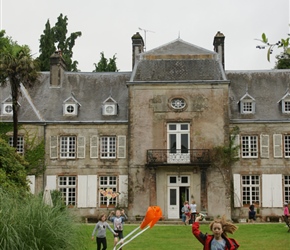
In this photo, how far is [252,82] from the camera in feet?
123

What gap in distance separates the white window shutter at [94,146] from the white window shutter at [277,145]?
10.0 metres

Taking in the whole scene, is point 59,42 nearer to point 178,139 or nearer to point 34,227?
point 178,139

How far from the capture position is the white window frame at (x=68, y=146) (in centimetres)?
3519

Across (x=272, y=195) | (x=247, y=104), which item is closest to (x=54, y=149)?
(x=247, y=104)

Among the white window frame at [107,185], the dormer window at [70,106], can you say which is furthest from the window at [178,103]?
the dormer window at [70,106]

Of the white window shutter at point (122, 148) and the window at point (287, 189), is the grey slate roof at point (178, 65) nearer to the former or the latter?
the white window shutter at point (122, 148)

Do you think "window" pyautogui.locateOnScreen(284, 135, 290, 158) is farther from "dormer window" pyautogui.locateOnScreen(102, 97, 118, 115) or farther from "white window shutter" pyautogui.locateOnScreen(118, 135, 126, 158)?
"dormer window" pyautogui.locateOnScreen(102, 97, 118, 115)

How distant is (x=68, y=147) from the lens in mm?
35250

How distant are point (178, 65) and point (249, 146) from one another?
6109mm

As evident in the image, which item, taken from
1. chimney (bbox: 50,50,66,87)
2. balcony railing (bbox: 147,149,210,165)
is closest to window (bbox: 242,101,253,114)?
balcony railing (bbox: 147,149,210,165)

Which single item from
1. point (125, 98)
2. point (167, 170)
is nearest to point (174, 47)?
point (125, 98)

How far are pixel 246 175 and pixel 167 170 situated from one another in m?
Result: 4.47

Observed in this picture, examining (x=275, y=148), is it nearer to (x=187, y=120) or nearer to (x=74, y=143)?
(x=187, y=120)

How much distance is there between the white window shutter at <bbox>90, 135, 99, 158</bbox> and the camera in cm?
3509
